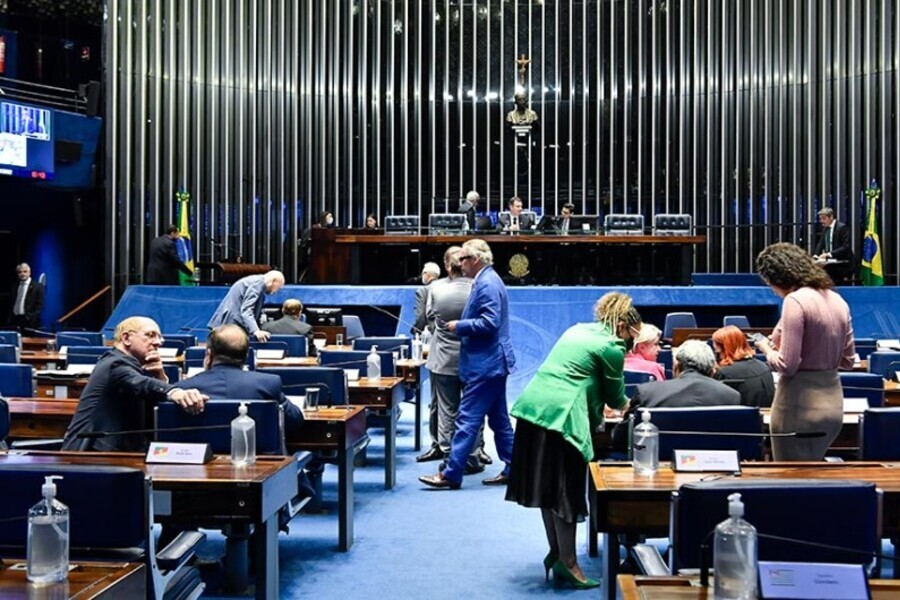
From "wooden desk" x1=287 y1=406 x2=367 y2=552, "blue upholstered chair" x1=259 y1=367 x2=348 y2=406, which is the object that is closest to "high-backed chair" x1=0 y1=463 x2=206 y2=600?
"wooden desk" x1=287 y1=406 x2=367 y2=552

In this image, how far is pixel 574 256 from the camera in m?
14.9

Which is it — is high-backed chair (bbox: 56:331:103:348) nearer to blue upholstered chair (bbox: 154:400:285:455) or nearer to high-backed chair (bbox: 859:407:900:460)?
blue upholstered chair (bbox: 154:400:285:455)

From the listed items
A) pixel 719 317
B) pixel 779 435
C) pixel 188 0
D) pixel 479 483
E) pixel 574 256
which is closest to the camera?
pixel 779 435

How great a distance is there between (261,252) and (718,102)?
8.52 m

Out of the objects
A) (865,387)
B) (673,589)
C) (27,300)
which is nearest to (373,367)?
(865,387)

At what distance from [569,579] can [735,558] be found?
2.68 meters

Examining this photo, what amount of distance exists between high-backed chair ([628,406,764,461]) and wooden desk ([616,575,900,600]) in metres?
1.59

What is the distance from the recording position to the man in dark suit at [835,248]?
45.3 ft

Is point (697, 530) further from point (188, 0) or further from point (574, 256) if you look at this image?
point (188, 0)

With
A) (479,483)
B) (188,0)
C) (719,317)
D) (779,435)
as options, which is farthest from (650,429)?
(188,0)

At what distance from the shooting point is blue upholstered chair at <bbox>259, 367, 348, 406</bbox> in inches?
231

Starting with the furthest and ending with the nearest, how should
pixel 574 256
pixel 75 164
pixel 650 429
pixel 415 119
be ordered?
pixel 415 119
pixel 75 164
pixel 574 256
pixel 650 429

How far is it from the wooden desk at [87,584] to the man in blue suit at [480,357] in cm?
420

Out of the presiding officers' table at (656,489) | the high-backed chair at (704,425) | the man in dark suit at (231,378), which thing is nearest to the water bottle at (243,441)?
the man in dark suit at (231,378)
